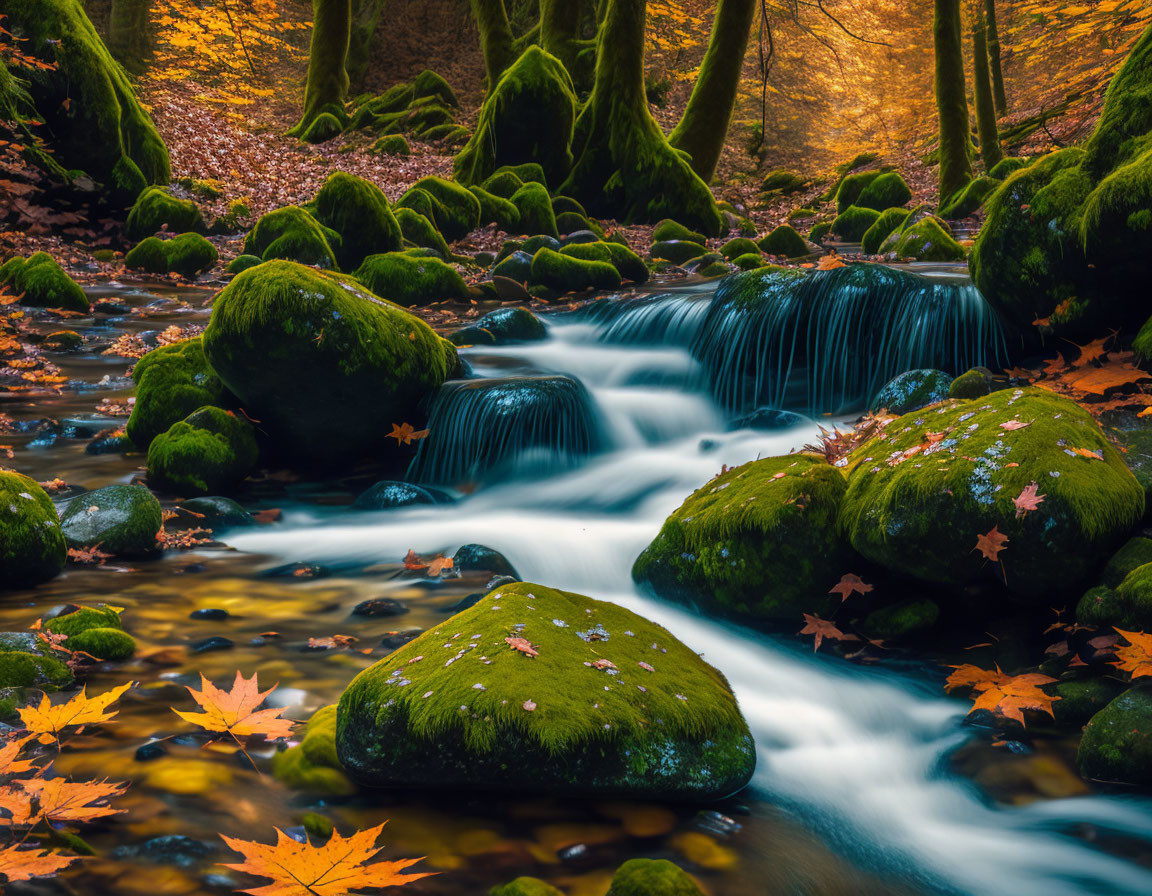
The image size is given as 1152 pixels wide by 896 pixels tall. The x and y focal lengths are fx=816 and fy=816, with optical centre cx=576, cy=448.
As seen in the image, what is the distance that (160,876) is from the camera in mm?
2127

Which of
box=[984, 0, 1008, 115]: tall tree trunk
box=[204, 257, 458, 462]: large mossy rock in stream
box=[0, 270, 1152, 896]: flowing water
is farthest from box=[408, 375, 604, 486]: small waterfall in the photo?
box=[984, 0, 1008, 115]: tall tree trunk

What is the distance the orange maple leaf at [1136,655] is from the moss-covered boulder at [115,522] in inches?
188

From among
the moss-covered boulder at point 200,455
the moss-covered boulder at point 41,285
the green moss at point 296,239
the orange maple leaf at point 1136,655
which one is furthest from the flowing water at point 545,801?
the green moss at point 296,239

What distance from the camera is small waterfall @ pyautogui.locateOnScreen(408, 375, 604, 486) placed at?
6.75 meters

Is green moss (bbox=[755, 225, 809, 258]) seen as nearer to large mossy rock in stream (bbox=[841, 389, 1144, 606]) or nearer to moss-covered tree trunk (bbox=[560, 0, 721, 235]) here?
moss-covered tree trunk (bbox=[560, 0, 721, 235])

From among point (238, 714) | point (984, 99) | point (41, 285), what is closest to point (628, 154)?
point (984, 99)

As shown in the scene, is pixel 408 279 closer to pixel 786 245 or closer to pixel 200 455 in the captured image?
pixel 200 455

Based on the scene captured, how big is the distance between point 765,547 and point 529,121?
14162mm

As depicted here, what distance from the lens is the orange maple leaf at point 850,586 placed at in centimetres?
398

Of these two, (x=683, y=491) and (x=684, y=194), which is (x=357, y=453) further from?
(x=684, y=194)

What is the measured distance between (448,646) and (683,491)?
3.72 meters

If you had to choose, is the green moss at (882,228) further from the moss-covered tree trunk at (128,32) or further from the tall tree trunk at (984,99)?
the moss-covered tree trunk at (128,32)

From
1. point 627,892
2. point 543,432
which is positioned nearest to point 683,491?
point 543,432

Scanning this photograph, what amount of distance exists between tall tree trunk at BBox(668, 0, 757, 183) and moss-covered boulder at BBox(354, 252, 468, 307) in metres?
7.91
